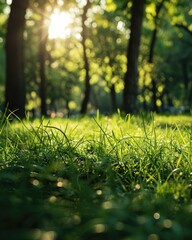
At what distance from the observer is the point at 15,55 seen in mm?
12867

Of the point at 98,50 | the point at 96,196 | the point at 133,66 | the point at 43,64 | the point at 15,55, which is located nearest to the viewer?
the point at 96,196

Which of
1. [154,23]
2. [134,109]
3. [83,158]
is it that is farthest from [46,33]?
[83,158]

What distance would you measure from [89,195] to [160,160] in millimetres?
1090

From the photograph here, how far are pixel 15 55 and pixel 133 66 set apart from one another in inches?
162

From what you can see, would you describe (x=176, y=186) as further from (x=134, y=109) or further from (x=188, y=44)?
(x=188, y=44)

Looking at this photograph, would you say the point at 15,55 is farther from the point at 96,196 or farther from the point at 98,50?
the point at 98,50

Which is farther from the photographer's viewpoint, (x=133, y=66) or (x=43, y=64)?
(x=43, y=64)

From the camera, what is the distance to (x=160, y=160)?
11.4 feet

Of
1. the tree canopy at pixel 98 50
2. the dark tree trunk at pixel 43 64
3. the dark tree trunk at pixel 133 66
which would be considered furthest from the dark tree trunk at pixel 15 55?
the dark tree trunk at pixel 43 64

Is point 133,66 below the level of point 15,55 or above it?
below

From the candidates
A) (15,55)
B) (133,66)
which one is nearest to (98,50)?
(133,66)

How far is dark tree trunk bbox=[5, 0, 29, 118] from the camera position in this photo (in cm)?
1280

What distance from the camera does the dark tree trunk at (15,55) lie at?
504 inches

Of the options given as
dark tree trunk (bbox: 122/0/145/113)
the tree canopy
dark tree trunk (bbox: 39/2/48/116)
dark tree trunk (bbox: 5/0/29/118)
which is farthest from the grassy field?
dark tree trunk (bbox: 39/2/48/116)
